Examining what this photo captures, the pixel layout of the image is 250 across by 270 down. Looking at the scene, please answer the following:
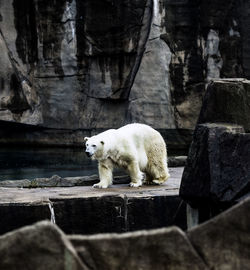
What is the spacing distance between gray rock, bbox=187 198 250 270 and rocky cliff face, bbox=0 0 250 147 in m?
12.8

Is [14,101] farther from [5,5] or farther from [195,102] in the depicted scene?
[195,102]

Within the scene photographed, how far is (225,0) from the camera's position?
583 inches

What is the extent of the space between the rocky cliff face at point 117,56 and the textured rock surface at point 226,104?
32.0 feet

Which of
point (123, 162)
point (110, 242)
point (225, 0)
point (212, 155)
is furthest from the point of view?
point (225, 0)

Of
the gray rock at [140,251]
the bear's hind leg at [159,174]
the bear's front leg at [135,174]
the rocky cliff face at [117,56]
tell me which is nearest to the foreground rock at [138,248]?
the gray rock at [140,251]

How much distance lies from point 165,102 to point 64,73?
2.74 m

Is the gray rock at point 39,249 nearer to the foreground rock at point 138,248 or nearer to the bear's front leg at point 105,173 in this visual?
the foreground rock at point 138,248

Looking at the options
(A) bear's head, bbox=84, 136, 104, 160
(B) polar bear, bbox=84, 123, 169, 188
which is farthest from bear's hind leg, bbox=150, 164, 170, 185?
(A) bear's head, bbox=84, 136, 104, 160

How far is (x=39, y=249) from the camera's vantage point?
2160mm

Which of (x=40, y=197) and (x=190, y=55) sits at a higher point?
(x=190, y=55)

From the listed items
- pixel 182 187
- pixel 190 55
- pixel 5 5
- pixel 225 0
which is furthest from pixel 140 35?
pixel 182 187

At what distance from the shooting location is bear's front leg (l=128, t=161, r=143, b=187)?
719 cm

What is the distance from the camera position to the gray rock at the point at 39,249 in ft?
7.04

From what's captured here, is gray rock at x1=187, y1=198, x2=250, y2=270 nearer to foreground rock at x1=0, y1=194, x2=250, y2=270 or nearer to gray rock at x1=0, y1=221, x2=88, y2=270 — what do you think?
foreground rock at x1=0, y1=194, x2=250, y2=270
